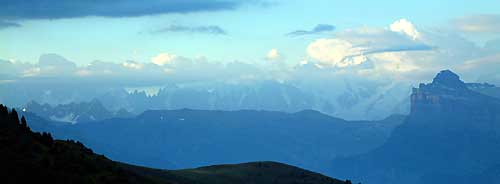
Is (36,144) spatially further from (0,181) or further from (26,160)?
(0,181)

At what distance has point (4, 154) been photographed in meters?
118

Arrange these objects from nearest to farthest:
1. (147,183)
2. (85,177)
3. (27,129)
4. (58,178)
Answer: (58,178), (85,177), (27,129), (147,183)

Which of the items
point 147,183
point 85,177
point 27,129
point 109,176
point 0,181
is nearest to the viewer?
point 0,181

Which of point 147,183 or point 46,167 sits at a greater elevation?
point 46,167

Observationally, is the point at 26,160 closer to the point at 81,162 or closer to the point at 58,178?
the point at 58,178

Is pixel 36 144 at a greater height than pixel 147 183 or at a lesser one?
greater

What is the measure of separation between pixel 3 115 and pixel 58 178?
36.9 metres

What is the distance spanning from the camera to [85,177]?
123 m

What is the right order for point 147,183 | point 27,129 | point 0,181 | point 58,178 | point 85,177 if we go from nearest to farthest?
1. point 0,181
2. point 58,178
3. point 85,177
4. point 27,129
5. point 147,183

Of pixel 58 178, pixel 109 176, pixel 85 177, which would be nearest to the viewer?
pixel 58 178

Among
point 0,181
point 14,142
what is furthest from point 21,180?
point 14,142

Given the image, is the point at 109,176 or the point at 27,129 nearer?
the point at 109,176

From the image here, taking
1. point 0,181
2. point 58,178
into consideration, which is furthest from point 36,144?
point 0,181

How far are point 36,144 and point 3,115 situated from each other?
15840mm
